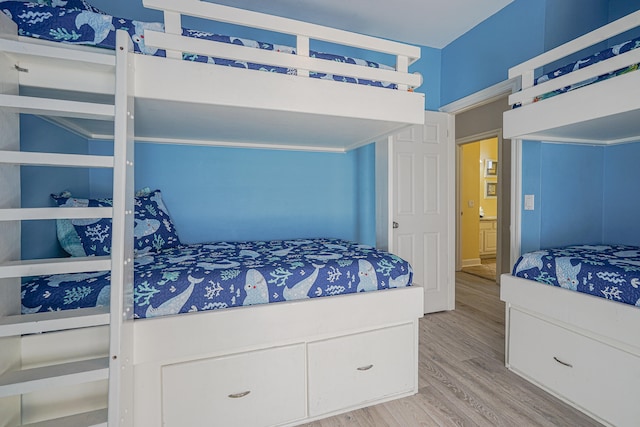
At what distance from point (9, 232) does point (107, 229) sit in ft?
1.81

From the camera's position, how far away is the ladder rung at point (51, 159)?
922 mm

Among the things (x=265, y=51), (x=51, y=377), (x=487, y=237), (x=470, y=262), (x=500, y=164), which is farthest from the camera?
(x=487, y=237)

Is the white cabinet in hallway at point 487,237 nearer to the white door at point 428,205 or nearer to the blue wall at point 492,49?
the white door at point 428,205

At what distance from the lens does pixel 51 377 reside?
0.92 metres

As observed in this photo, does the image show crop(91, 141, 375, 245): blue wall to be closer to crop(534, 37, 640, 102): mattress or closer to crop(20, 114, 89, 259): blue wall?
crop(20, 114, 89, 259): blue wall

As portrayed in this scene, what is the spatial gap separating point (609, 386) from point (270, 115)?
6.89ft

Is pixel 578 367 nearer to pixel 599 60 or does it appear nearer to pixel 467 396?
pixel 467 396

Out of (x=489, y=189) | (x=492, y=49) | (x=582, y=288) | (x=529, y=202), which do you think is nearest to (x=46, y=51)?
(x=582, y=288)

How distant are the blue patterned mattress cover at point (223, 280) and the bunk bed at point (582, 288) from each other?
83 cm

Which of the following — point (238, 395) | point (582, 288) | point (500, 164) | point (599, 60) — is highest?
point (599, 60)

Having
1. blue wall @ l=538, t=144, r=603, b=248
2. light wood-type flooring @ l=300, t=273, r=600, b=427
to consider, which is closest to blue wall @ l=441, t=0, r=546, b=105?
blue wall @ l=538, t=144, r=603, b=248

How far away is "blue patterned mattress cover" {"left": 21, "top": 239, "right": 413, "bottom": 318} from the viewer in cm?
119

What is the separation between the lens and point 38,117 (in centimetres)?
150

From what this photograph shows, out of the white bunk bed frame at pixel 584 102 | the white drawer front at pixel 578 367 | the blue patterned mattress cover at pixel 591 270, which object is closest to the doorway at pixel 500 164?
the white bunk bed frame at pixel 584 102
